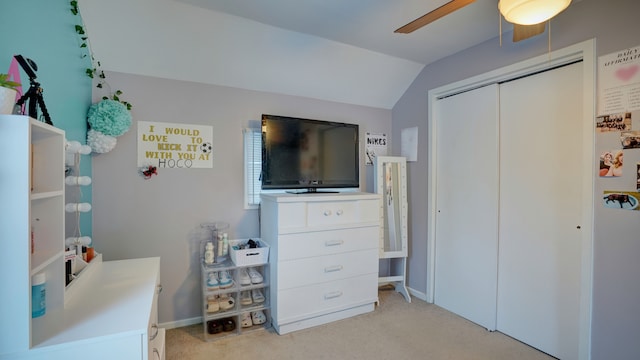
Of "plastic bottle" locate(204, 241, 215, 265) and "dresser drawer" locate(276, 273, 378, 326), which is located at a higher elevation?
"plastic bottle" locate(204, 241, 215, 265)

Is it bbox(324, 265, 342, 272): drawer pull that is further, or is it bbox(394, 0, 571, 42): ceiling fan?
bbox(324, 265, 342, 272): drawer pull

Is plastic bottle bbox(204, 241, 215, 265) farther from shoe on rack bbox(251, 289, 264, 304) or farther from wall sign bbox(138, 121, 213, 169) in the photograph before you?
wall sign bbox(138, 121, 213, 169)

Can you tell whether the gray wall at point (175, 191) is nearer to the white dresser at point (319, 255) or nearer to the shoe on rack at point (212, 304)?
the shoe on rack at point (212, 304)

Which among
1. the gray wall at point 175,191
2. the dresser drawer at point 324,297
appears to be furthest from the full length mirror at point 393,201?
the gray wall at point 175,191

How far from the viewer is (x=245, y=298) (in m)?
2.34

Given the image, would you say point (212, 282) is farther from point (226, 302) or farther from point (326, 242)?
point (326, 242)

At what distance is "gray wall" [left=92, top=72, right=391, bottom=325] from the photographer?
6.92 feet

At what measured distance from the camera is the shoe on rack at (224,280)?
7.16ft

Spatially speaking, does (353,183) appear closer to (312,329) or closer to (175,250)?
(312,329)

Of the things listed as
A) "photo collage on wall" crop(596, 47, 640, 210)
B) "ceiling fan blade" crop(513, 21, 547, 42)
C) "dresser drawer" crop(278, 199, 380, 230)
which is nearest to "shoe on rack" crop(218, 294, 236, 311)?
"dresser drawer" crop(278, 199, 380, 230)

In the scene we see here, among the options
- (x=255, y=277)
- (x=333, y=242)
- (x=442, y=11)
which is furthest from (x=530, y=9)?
(x=255, y=277)

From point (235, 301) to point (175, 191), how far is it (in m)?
1.01

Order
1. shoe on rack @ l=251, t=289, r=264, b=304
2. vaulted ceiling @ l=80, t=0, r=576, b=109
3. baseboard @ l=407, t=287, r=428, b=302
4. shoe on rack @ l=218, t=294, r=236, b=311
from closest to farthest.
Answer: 1. vaulted ceiling @ l=80, t=0, r=576, b=109
2. shoe on rack @ l=218, t=294, r=236, b=311
3. shoe on rack @ l=251, t=289, r=264, b=304
4. baseboard @ l=407, t=287, r=428, b=302

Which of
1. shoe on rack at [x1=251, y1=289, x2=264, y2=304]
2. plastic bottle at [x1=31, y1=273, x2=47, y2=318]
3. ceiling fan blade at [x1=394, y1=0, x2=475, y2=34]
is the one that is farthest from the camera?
shoe on rack at [x1=251, y1=289, x2=264, y2=304]
